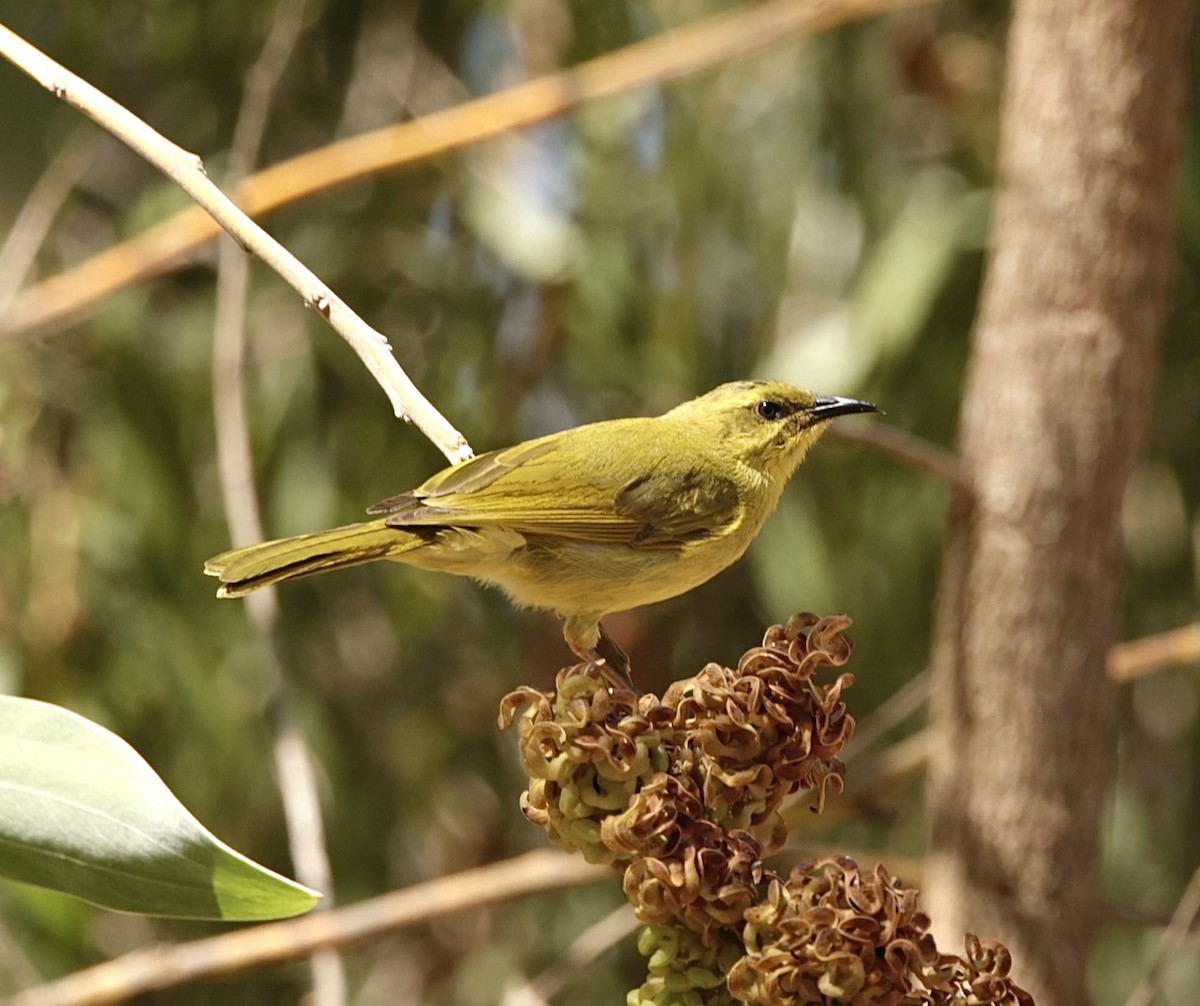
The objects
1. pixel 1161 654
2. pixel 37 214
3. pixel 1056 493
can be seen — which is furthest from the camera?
pixel 37 214

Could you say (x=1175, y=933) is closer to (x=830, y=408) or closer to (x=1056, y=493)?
(x=1056, y=493)

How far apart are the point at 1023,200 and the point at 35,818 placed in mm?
1900

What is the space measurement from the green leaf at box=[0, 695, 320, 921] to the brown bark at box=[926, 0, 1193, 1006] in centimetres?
146

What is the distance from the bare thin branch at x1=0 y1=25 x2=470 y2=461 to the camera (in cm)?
163

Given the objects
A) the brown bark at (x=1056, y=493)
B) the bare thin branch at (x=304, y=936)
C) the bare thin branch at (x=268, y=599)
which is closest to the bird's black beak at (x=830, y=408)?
the brown bark at (x=1056, y=493)

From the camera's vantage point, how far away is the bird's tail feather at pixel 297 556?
2.16 meters

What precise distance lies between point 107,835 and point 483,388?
251 centimetres

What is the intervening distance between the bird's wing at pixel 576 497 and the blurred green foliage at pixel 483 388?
0.99 m

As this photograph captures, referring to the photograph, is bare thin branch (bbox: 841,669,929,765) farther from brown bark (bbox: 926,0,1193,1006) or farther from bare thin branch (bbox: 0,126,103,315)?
bare thin branch (bbox: 0,126,103,315)

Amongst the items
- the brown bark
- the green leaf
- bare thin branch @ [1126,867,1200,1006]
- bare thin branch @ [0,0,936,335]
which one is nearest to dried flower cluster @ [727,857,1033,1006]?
the green leaf

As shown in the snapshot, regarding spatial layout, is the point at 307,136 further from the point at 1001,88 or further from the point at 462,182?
the point at 1001,88

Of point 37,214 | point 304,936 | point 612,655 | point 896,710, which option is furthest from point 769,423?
point 37,214

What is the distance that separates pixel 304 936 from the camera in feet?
9.80

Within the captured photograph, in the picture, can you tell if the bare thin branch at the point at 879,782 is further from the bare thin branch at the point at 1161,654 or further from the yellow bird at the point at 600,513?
the yellow bird at the point at 600,513
